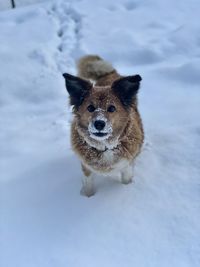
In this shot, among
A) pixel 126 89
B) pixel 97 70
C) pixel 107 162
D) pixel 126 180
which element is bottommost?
pixel 126 180

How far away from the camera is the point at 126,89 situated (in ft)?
12.3

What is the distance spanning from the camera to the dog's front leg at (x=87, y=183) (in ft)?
13.3

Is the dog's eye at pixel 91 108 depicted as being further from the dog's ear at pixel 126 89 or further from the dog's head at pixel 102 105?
the dog's ear at pixel 126 89

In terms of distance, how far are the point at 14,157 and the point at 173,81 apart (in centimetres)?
251

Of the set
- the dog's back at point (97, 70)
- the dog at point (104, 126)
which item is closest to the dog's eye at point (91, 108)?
the dog at point (104, 126)

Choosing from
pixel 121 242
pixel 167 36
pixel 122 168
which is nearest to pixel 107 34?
pixel 167 36

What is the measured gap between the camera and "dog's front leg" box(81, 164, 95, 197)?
159 inches

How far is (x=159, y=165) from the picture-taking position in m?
4.41

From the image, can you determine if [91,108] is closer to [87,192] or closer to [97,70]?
[87,192]

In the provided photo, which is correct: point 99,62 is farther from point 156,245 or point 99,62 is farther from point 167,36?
point 167,36

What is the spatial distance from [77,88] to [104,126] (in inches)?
18.5

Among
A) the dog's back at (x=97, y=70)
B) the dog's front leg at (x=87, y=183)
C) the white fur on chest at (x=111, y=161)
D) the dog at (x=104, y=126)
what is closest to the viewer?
the dog at (x=104, y=126)

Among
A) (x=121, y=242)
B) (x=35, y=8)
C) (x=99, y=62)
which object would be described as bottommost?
(x=35, y=8)

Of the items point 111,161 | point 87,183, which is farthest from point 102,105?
point 87,183
